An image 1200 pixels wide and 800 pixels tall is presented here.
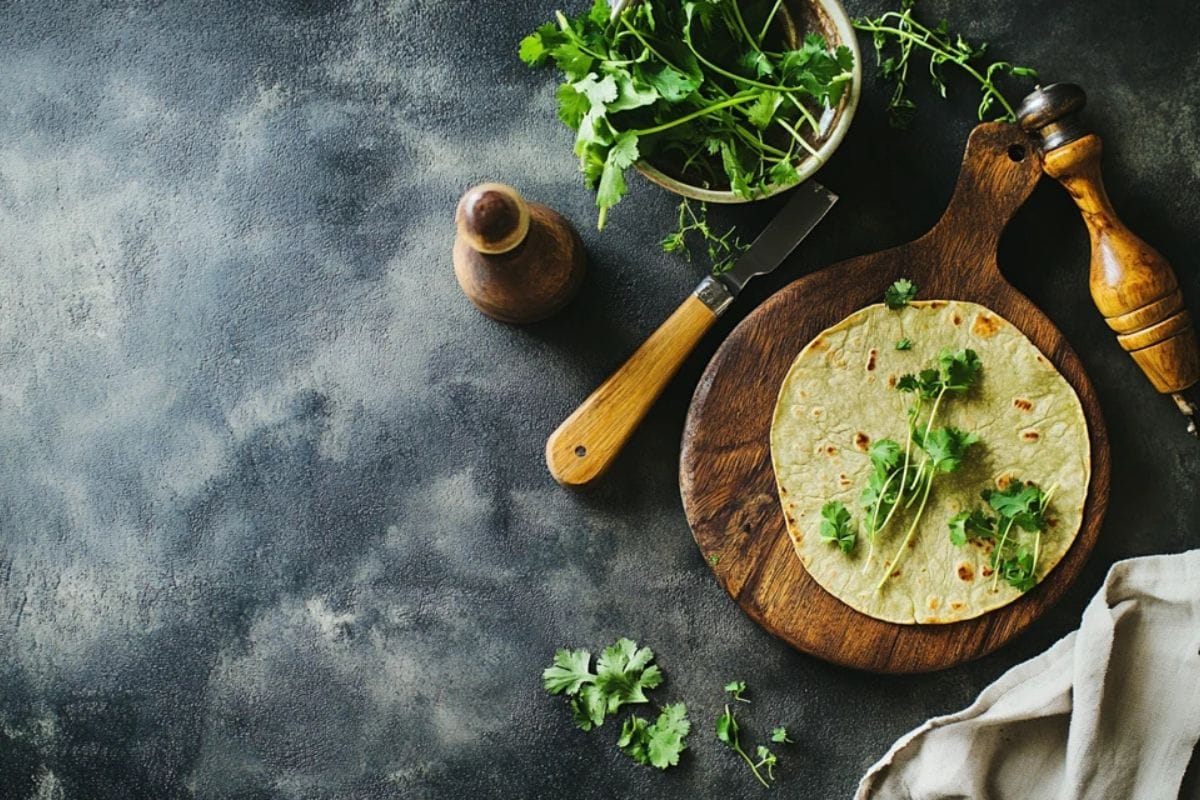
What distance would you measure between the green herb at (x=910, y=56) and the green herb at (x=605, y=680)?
1.26 meters

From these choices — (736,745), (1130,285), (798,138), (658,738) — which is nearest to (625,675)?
(658,738)

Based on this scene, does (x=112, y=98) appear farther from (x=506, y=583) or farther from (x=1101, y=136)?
(x=1101, y=136)

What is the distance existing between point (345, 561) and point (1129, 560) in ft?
5.23

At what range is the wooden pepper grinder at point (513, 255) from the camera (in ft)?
5.67

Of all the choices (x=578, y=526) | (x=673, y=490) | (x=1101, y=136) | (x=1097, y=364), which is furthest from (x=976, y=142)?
(x=578, y=526)

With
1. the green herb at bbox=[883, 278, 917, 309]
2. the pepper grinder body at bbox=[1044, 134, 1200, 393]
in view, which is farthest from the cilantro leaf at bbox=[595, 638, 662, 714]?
the pepper grinder body at bbox=[1044, 134, 1200, 393]

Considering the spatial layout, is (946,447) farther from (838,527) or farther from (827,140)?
(827,140)

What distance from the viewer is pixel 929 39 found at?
6.77ft

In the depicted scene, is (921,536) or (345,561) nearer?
(921,536)

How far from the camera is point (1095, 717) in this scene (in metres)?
1.83

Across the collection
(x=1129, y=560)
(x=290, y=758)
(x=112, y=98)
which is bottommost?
(x=290, y=758)

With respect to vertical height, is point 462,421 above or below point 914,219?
below

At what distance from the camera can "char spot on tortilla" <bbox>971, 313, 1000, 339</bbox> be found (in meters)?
1.92

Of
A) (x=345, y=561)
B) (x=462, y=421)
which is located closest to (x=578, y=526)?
(x=462, y=421)
